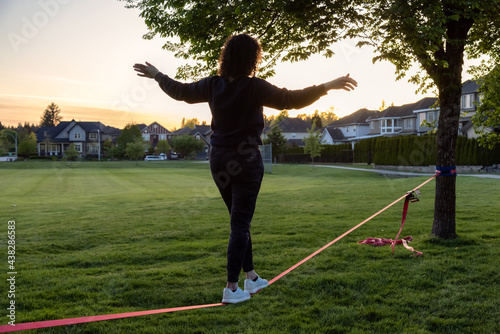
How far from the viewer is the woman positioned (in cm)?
344

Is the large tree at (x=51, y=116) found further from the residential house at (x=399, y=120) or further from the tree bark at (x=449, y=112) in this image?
the tree bark at (x=449, y=112)

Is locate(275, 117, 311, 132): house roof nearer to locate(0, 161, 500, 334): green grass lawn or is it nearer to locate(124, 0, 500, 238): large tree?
locate(0, 161, 500, 334): green grass lawn

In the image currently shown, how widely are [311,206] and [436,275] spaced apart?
25.5ft

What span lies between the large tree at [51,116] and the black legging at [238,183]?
13443 cm

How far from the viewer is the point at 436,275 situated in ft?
16.0

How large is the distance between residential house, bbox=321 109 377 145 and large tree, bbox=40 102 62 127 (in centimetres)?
8405

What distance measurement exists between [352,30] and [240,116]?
377cm

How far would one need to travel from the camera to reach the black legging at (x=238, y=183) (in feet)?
11.3

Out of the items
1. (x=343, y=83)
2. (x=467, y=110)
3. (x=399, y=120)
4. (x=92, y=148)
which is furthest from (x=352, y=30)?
(x=92, y=148)

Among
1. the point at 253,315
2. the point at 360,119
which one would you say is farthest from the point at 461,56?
the point at 360,119

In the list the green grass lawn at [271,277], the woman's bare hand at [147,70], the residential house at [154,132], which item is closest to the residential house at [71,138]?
the residential house at [154,132]

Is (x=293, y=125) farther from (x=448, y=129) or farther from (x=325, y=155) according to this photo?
(x=448, y=129)

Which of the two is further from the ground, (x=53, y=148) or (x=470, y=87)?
(x=470, y=87)

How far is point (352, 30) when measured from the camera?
6434 millimetres
